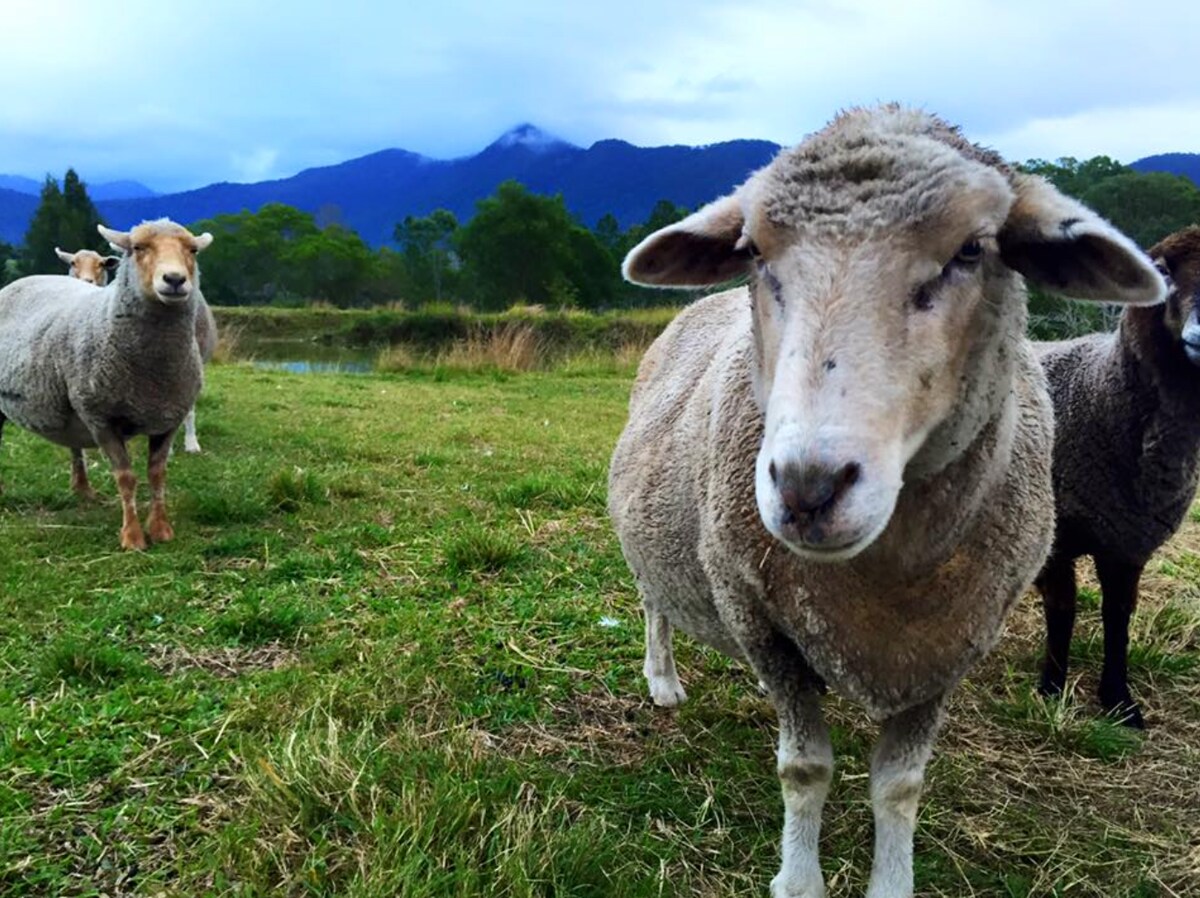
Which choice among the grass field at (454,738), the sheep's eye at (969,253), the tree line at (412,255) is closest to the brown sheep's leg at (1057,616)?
the grass field at (454,738)

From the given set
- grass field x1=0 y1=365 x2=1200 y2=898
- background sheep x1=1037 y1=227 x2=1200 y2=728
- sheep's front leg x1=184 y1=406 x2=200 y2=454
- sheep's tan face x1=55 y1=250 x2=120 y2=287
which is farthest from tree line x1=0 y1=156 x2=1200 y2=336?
background sheep x1=1037 y1=227 x2=1200 y2=728

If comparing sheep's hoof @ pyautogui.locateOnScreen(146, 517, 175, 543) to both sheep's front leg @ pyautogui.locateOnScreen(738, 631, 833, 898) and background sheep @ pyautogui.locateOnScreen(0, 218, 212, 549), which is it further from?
sheep's front leg @ pyautogui.locateOnScreen(738, 631, 833, 898)

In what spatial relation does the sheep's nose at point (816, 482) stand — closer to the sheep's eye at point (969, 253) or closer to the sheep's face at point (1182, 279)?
the sheep's eye at point (969, 253)

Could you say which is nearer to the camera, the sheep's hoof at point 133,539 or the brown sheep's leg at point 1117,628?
the brown sheep's leg at point 1117,628

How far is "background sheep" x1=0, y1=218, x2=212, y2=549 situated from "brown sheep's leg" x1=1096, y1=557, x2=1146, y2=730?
16.6ft

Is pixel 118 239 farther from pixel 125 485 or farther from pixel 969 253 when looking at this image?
pixel 969 253

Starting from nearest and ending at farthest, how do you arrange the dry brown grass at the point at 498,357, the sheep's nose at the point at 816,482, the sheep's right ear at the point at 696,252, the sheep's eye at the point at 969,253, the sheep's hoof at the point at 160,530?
the sheep's nose at the point at 816,482 → the sheep's eye at the point at 969,253 → the sheep's right ear at the point at 696,252 → the sheep's hoof at the point at 160,530 → the dry brown grass at the point at 498,357

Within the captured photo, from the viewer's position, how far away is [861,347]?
1.55 m

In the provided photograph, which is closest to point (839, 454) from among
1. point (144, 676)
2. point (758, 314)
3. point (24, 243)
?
point (758, 314)

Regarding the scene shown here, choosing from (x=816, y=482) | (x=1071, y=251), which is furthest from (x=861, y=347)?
(x=1071, y=251)

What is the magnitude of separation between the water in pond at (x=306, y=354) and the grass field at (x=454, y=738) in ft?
50.1

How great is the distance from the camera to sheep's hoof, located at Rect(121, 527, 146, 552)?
506 cm

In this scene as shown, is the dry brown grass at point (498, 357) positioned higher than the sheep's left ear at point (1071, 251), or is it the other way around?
the sheep's left ear at point (1071, 251)

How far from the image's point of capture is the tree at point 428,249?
56938 millimetres
